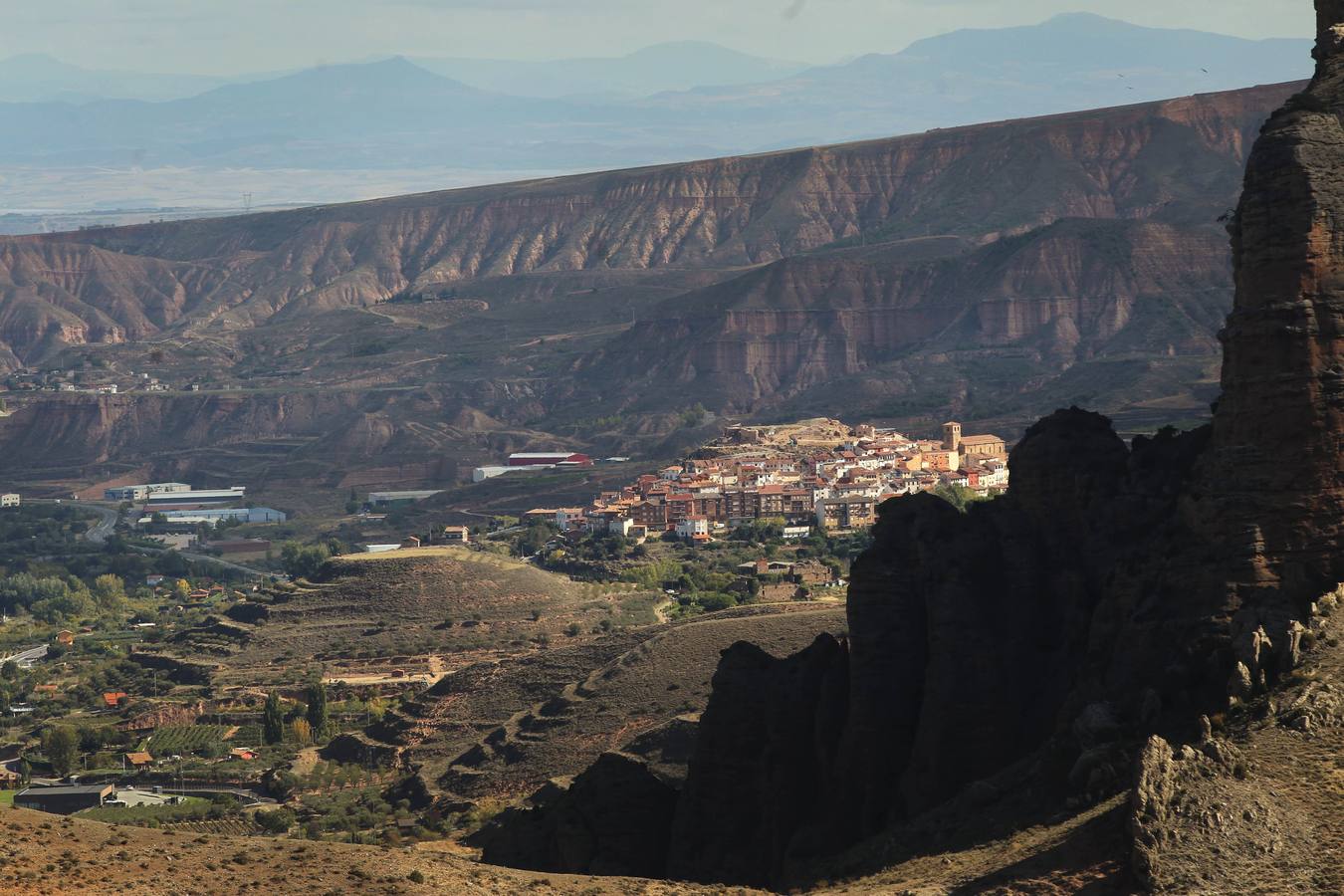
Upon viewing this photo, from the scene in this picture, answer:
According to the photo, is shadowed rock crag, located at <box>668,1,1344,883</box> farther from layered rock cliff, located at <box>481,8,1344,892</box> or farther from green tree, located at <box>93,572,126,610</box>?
green tree, located at <box>93,572,126,610</box>

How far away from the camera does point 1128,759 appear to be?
37969mm

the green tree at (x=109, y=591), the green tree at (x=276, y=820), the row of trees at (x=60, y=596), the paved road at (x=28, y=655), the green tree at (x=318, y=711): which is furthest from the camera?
the green tree at (x=109, y=591)

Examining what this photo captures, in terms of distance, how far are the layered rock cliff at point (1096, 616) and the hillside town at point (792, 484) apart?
3686 inches

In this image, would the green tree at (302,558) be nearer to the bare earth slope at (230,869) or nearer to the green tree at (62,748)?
the green tree at (62,748)

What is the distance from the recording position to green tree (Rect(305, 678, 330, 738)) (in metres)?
100

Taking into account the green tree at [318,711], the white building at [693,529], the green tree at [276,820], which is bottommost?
the white building at [693,529]

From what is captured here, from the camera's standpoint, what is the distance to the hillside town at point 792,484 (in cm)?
15662

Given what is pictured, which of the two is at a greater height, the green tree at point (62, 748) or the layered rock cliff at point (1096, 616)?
the layered rock cliff at point (1096, 616)

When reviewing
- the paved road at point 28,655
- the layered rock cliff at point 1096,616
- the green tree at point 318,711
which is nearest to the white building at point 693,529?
the paved road at point 28,655

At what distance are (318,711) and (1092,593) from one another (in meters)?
58.6

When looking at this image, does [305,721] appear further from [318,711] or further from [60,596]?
[60,596]

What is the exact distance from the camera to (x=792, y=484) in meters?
169

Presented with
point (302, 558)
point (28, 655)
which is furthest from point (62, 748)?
point (302, 558)

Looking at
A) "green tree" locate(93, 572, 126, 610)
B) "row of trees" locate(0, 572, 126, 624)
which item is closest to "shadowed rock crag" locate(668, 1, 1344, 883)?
"row of trees" locate(0, 572, 126, 624)
